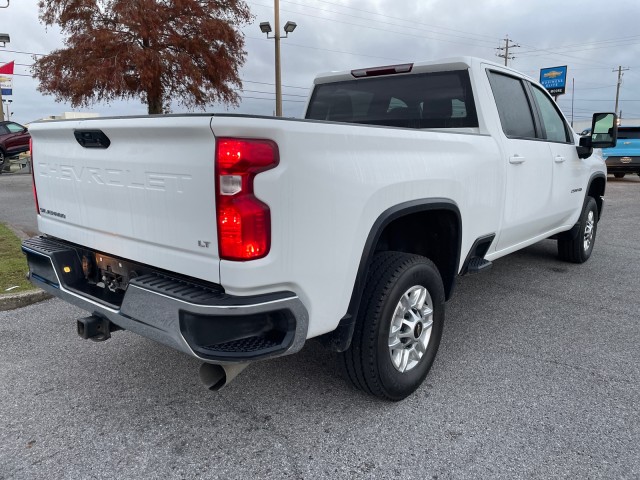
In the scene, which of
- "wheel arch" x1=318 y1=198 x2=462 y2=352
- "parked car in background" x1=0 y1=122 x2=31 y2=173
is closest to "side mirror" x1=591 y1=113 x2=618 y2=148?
"wheel arch" x1=318 y1=198 x2=462 y2=352

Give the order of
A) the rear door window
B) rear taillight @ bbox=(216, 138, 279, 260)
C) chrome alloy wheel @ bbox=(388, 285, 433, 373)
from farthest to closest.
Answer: the rear door window → chrome alloy wheel @ bbox=(388, 285, 433, 373) → rear taillight @ bbox=(216, 138, 279, 260)

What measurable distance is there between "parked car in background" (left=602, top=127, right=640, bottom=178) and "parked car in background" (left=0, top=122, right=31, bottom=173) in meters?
21.2

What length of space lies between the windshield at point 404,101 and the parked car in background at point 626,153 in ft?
49.7

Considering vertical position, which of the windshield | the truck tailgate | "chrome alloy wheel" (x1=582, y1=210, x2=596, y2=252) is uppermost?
the windshield

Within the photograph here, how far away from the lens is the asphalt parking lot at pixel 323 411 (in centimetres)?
234

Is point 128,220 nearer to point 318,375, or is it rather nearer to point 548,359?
point 318,375

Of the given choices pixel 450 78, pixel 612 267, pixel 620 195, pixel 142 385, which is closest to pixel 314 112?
pixel 450 78

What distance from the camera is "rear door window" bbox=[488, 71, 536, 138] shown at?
3.81m

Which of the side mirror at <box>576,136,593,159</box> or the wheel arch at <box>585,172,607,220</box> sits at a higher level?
the side mirror at <box>576,136,593,159</box>

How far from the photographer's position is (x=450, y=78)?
146 inches

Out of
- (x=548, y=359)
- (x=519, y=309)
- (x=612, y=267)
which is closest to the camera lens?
(x=548, y=359)

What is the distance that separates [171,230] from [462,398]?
1.85 m

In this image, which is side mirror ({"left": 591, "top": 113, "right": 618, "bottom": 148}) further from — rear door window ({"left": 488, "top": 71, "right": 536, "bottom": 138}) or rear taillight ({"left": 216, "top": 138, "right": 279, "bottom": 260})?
rear taillight ({"left": 216, "top": 138, "right": 279, "bottom": 260})

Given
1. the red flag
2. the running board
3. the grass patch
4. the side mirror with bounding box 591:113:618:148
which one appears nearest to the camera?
the running board
